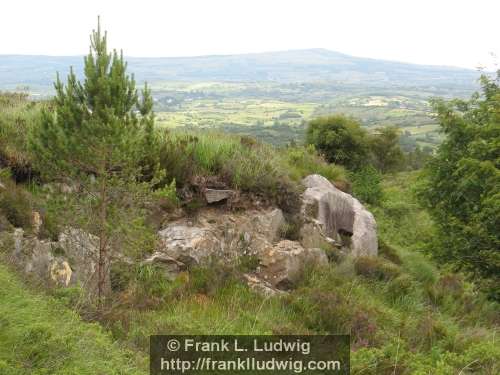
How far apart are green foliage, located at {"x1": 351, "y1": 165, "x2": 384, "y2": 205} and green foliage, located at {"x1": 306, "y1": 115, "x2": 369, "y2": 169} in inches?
185

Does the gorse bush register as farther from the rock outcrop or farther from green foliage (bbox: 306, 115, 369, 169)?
green foliage (bbox: 306, 115, 369, 169)

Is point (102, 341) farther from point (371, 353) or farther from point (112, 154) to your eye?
point (371, 353)

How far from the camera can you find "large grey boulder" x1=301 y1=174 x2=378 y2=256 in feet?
33.8

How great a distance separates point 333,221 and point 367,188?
11.4 metres

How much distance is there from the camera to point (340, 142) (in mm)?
28594

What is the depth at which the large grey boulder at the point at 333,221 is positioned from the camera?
10.3m

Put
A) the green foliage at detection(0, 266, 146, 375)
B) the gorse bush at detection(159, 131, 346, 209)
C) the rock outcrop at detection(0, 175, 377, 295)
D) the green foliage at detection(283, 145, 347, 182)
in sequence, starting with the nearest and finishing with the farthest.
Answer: the green foliage at detection(0, 266, 146, 375), the rock outcrop at detection(0, 175, 377, 295), the gorse bush at detection(159, 131, 346, 209), the green foliage at detection(283, 145, 347, 182)

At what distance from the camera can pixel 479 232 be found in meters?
9.34

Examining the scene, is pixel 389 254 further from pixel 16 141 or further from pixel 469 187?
pixel 16 141

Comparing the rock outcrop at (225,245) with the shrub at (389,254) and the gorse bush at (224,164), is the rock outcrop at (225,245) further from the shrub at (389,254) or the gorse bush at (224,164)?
the shrub at (389,254)

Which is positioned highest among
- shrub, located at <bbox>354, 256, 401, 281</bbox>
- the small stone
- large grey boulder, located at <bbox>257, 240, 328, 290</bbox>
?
the small stone

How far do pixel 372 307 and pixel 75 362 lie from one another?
505 centimetres

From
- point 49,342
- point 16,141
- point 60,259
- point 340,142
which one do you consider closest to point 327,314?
point 60,259

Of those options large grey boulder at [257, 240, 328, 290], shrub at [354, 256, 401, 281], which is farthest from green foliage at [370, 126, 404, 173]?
large grey boulder at [257, 240, 328, 290]
